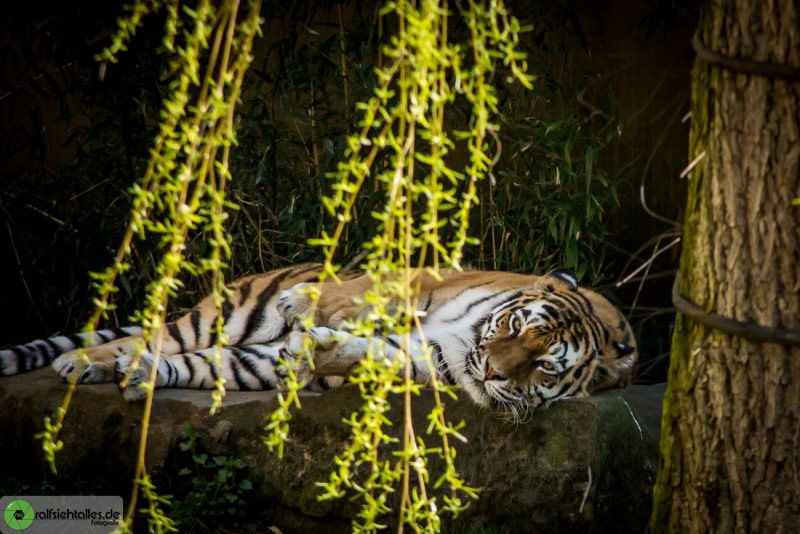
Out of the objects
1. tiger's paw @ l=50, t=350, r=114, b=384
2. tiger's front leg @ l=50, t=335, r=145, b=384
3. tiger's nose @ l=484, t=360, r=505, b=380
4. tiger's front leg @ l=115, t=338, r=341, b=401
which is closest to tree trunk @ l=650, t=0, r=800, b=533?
tiger's nose @ l=484, t=360, r=505, b=380

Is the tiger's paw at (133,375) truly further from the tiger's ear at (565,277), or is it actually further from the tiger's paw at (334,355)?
the tiger's ear at (565,277)

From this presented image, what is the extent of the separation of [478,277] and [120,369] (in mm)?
1439

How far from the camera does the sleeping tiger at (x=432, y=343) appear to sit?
3463 mm

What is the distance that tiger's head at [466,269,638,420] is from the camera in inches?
136

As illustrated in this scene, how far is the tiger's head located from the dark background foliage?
2.33ft

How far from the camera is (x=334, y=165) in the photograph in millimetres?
4867

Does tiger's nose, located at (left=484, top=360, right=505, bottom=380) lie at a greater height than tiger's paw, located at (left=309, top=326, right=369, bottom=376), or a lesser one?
lesser

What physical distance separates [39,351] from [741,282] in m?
2.75

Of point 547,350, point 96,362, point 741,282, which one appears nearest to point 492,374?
point 547,350

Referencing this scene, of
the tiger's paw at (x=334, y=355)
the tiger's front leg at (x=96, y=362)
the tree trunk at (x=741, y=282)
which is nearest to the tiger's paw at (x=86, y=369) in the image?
the tiger's front leg at (x=96, y=362)

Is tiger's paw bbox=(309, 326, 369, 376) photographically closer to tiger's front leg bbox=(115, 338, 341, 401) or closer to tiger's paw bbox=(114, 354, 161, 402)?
tiger's front leg bbox=(115, 338, 341, 401)

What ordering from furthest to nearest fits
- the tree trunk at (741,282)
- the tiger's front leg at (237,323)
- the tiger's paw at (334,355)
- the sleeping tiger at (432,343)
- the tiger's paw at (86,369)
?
1. the tiger's front leg at (237,323)
2. the tiger's paw at (86,369)
3. the sleeping tiger at (432,343)
4. the tiger's paw at (334,355)
5. the tree trunk at (741,282)

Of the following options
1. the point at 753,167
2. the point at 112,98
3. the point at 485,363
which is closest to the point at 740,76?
the point at 753,167

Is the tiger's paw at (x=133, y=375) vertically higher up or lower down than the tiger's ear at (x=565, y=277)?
lower down
